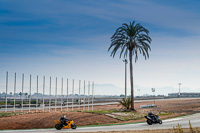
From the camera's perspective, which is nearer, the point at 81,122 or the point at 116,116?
the point at 81,122

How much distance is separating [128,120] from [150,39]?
1940 centimetres

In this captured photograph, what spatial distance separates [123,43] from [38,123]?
24.9 metres

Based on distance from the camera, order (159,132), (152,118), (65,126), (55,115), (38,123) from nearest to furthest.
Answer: (159,132), (65,126), (152,118), (38,123), (55,115)

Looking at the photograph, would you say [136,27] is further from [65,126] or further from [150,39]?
[65,126]

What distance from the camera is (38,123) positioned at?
115 ft

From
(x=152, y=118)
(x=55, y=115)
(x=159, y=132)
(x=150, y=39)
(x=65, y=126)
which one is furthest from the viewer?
(x=150, y=39)

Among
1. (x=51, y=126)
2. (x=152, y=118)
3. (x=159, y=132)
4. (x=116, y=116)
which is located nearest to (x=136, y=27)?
(x=116, y=116)

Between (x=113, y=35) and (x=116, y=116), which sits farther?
(x=113, y=35)

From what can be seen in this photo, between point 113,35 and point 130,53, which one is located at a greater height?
point 113,35

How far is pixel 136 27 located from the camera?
Result: 170ft

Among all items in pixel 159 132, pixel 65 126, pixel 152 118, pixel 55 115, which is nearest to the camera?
pixel 159 132

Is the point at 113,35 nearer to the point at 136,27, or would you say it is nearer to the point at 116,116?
the point at 136,27

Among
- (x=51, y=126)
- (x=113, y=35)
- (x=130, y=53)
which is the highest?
(x=113, y=35)

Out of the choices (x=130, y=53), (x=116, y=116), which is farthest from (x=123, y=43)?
(x=116, y=116)
